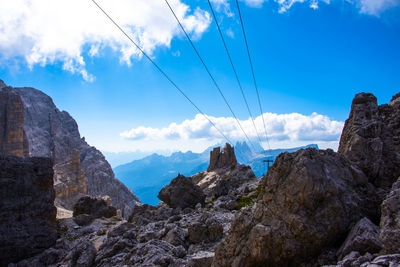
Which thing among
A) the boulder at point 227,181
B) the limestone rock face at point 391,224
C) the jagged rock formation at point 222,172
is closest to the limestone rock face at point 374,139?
the limestone rock face at point 391,224

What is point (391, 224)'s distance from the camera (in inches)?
276

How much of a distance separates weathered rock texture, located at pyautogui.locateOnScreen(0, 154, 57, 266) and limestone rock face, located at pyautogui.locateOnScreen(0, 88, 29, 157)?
120 metres

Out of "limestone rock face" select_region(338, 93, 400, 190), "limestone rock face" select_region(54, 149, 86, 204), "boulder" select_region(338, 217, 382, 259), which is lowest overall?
"limestone rock face" select_region(54, 149, 86, 204)

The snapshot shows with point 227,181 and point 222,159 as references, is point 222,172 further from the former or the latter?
point 227,181

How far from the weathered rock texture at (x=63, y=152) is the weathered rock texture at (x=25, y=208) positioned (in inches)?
3480

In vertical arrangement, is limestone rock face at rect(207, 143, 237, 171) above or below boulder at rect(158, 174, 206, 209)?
above

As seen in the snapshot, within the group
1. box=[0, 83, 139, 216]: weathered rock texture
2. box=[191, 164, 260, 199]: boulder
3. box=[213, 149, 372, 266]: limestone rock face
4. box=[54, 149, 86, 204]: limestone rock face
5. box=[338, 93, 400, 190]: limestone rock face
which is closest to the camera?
box=[213, 149, 372, 266]: limestone rock face

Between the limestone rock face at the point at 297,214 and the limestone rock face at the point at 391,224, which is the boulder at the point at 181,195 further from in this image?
the limestone rock face at the point at 391,224

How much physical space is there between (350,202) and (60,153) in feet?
675

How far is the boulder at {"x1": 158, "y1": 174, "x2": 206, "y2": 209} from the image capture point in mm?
37125

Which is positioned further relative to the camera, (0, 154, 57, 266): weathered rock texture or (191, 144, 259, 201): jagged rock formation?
(191, 144, 259, 201): jagged rock formation

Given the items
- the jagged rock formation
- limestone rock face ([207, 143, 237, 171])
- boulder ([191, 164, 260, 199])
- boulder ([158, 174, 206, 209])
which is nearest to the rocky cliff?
boulder ([158, 174, 206, 209])

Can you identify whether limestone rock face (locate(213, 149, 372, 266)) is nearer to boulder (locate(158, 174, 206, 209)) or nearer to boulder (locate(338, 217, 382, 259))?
boulder (locate(338, 217, 382, 259))

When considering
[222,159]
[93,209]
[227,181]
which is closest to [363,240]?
[93,209]
